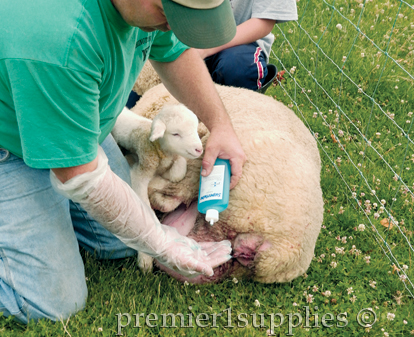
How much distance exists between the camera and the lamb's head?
2480 mm

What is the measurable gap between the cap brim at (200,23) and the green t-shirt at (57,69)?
14.1 inches

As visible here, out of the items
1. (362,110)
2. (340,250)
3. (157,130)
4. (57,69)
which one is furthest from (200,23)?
(362,110)

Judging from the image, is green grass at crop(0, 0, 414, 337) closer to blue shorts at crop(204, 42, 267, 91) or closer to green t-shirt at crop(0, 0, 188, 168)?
blue shorts at crop(204, 42, 267, 91)

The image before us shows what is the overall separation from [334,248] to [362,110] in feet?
5.80

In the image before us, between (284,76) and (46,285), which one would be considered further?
(284,76)

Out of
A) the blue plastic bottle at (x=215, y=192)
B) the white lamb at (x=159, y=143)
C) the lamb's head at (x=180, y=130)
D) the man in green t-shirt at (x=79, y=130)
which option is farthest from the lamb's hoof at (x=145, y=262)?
the lamb's head at (x=180, y=130)

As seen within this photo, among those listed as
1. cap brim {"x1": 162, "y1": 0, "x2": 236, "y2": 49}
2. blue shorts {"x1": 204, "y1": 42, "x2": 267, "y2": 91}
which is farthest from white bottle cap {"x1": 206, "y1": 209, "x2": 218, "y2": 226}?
blue shorts {"x1": 204, "y1": 42, "x2": 267, "y2": 91}

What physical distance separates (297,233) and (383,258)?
821 millimetres

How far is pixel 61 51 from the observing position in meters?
1.83

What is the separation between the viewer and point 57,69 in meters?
1.84

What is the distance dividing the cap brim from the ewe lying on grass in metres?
0.97

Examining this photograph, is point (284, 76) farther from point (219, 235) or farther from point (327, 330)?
point (327, 330)

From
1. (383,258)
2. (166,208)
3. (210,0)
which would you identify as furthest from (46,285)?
(383,258)

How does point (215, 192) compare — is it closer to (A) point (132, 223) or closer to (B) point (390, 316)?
(A) point (132, 223)
